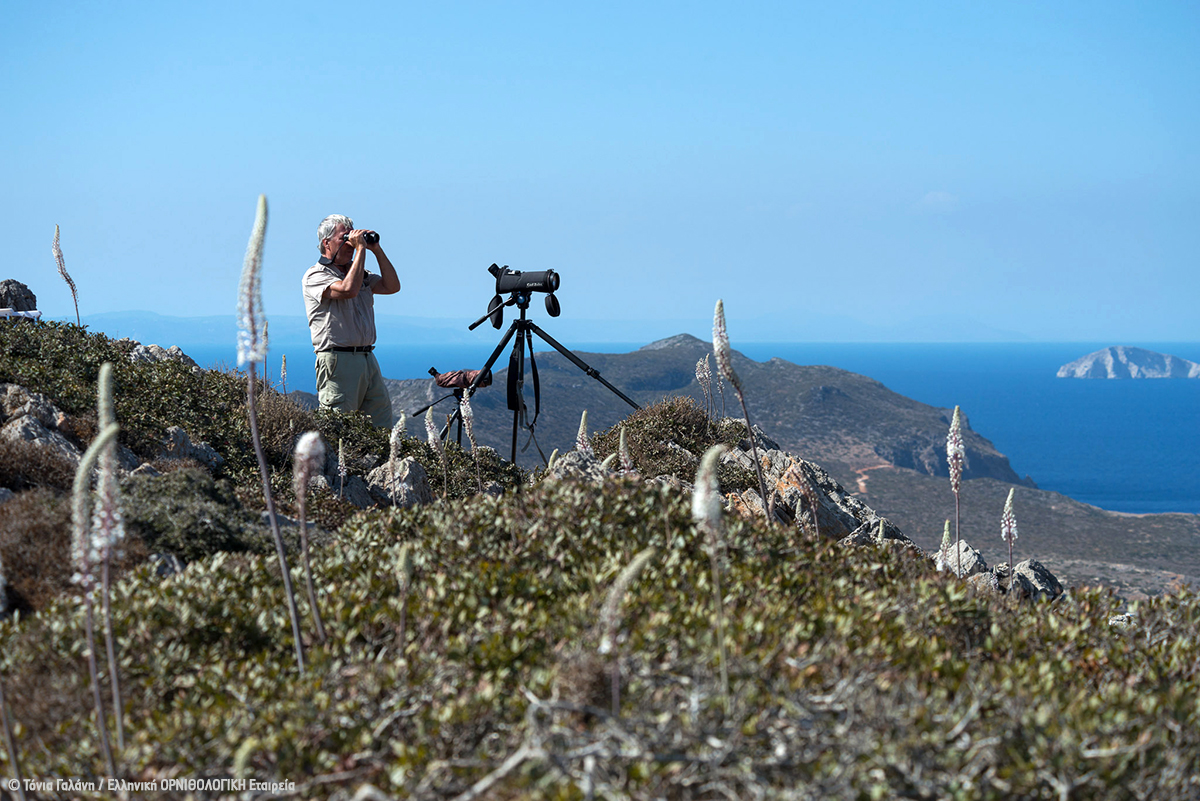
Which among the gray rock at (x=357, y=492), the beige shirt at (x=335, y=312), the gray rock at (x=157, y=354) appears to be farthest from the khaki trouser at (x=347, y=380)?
the gray rock at (x=157, y=354)

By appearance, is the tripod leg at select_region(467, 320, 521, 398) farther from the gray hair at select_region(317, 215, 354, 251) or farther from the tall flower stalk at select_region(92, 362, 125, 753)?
the tall flower stalk at select_region(92, 362, 125, 753)

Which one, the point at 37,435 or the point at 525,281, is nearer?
the point at 37,435

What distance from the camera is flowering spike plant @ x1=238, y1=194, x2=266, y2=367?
3.19 meters

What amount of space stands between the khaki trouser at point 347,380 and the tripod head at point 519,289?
56.4 inches

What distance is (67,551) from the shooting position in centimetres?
480

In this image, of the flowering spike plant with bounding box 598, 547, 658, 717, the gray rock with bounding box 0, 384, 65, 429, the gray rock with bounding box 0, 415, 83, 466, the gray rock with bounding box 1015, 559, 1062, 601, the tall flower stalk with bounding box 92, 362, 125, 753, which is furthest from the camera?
the gray rock with bounding box 1015, 559, 1062, 601

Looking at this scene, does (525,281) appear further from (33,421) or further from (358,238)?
(33,421)

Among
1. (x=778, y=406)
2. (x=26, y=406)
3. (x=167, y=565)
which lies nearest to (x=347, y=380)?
(x=26, y=406)

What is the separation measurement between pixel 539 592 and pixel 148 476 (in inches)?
134

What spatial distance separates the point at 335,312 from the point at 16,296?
7.00 m

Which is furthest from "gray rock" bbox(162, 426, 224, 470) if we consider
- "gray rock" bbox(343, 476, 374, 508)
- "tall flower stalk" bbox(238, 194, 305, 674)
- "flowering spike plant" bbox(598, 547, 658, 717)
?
"flowering spike plant" bbox(598, 547, 658, 717)

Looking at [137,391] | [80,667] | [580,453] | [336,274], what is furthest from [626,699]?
[137,391]

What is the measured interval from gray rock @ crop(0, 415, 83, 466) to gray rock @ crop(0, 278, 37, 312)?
682cm

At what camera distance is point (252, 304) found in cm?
328
